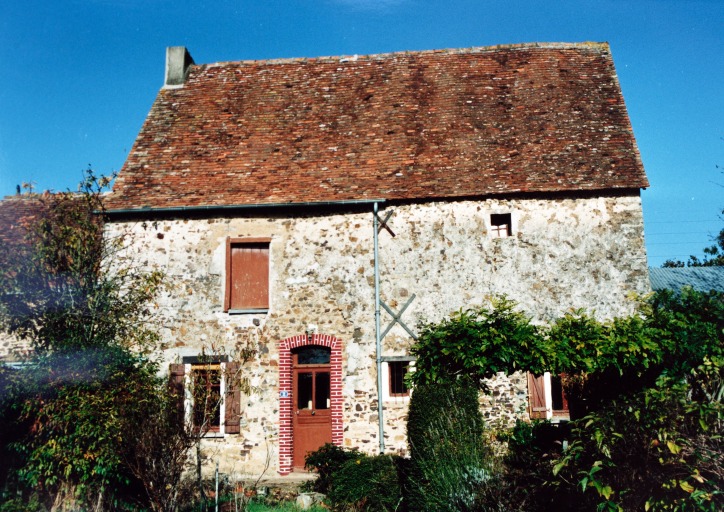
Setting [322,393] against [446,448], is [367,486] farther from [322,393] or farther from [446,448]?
[322,393]

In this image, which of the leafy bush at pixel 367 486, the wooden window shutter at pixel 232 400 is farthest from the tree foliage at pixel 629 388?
the wooden window shutter at pixel 232 400

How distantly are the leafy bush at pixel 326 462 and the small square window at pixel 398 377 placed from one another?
1588mm

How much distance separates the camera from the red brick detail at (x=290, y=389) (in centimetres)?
1218

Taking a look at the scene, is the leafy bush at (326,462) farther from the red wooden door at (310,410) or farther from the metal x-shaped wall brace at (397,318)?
the metal x-shaped wall brace at (397,318)

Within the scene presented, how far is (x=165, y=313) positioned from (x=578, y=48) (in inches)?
489

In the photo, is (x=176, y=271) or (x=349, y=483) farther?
(x=176, y=271)

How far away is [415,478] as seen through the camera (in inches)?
348

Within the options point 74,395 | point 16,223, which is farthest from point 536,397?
point 16,223

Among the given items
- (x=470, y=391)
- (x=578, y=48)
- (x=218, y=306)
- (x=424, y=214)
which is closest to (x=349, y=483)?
(x=470, y=391)

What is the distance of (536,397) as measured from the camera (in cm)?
1256

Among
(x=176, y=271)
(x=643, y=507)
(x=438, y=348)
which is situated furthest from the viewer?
(x=176, y=271)

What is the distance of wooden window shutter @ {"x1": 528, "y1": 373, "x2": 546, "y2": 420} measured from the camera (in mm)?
12388

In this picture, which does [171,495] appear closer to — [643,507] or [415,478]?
[415,478]

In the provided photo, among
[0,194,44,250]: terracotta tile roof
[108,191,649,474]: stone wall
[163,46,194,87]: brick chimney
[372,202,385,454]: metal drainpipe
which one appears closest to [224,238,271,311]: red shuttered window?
[108,191,649,474]: stone wall
